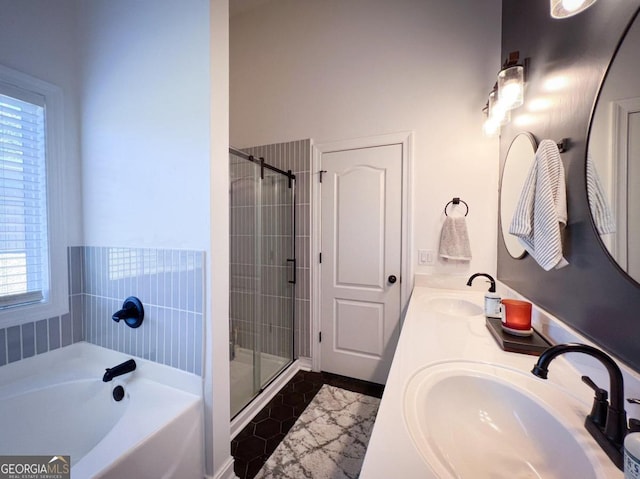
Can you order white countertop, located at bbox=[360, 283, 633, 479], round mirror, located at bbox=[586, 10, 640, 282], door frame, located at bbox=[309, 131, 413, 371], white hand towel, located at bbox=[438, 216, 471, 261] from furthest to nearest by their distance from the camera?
door frame, located at bbox=[309, 131, 413, 371] → white hand towel, located at bbox=[438, 216, 471, 261] → round mirror, located at bbox=[586, 10, 640, 282] → white countertop, located at bbox=[360, 283, 633, 479]

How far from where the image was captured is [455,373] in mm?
781

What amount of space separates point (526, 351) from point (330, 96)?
2257mm

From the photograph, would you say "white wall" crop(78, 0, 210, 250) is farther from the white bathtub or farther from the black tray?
the black tray

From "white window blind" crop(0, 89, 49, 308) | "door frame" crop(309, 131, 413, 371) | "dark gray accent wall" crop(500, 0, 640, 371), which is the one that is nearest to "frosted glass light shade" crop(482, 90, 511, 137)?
"dark gray accent wall" crop(500, 0, 640, 371)

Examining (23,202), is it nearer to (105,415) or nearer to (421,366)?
(105,415)

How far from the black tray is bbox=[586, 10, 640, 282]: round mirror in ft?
1.30

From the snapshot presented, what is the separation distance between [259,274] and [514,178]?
1.88 m

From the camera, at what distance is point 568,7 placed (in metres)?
0.76

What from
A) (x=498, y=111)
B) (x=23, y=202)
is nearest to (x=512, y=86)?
(x=498, y=111)

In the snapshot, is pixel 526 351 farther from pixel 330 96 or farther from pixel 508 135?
pixel 330 96

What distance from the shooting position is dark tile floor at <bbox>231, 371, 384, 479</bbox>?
1.38 m

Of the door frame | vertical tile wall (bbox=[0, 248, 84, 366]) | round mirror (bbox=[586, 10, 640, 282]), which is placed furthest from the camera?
the door frame

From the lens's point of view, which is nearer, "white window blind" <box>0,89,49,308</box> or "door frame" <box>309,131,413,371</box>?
"white window blind" <box>0,89,49,308</box>

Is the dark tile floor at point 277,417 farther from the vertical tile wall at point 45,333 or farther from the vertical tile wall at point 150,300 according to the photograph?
the vertical tile wall at point 45,333
